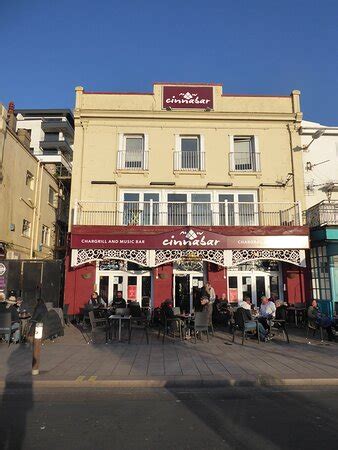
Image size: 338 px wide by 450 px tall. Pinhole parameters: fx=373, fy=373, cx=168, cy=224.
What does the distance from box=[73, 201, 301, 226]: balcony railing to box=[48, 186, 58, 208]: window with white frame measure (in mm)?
8312

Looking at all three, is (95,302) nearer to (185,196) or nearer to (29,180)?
(185,196)

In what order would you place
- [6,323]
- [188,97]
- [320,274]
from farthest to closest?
[188,97], [320,274], [6,323]

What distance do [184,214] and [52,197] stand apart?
39.4 ft

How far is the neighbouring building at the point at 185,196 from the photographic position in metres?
16.0

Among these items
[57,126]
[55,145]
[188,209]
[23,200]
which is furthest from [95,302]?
[57,126]

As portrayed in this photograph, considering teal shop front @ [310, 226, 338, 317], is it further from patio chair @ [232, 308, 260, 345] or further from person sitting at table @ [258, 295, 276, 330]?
patio chair @ [232, 308, 260, 345]

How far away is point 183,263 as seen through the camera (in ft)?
57.4

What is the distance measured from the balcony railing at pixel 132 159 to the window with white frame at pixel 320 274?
902cm

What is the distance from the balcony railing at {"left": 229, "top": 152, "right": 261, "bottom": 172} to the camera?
18.7 metres

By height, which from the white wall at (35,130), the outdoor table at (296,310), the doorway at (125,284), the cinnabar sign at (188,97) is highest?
the white wall at (35,130)

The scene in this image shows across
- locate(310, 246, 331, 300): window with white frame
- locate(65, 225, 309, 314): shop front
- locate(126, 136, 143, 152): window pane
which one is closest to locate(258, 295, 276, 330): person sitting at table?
locate(65, 225, 309, 314): shop front

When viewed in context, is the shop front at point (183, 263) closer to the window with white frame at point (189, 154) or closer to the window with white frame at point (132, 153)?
the window with white frame at point (189, 154)

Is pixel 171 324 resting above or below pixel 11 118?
below

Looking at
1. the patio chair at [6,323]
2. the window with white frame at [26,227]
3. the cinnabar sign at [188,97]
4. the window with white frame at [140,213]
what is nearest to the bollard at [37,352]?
the patio chair at [6,323]
